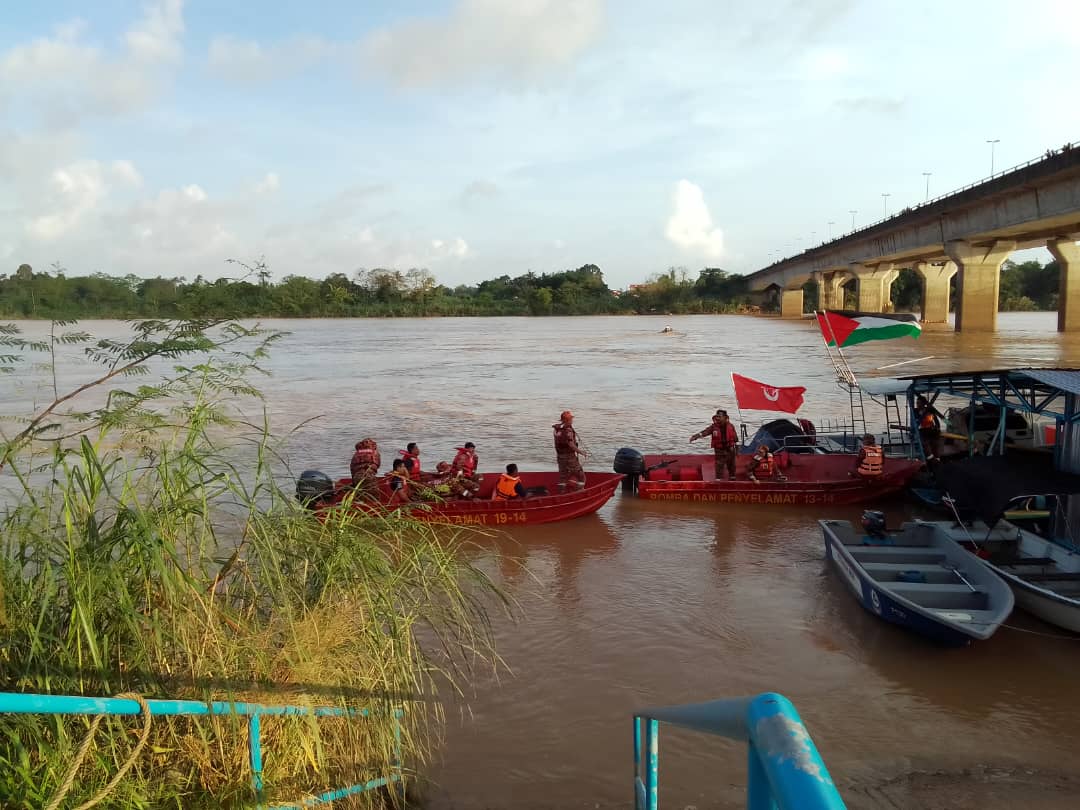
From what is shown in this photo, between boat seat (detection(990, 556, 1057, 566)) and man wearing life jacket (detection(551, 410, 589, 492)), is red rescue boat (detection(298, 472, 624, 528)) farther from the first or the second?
boat seat (detection(990, 556, 1057, 566))

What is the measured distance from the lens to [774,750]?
1275 millimetres

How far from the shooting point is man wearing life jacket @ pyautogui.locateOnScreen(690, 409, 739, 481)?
46.0 ft

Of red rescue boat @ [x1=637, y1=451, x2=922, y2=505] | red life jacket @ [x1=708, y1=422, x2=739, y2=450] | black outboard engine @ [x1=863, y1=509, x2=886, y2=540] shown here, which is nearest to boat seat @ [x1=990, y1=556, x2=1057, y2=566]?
black outboard engine @ [x1=863, y1=509, x2=886, y2=540]

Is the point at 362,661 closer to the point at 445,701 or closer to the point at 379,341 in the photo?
the point at 445,701

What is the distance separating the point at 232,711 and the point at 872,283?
69557 mm

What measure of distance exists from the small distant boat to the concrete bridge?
26.6m

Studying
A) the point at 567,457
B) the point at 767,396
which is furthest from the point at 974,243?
the point at 567,457

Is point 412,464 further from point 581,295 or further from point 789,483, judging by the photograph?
point 581,295

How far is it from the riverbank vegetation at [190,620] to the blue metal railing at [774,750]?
7.77ft

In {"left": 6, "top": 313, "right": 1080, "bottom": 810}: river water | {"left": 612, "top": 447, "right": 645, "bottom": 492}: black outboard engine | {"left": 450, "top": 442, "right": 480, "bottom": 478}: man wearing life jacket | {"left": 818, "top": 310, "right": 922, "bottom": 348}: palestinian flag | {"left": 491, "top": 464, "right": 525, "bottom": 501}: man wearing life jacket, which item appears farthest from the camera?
{"left": 818, "top": 310, "right": 922, "bottom": 348}: palestinian flag

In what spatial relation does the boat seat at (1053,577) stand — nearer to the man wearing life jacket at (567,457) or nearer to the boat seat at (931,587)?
the boat seat at (931,587)

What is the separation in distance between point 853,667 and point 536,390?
2512 centimetres

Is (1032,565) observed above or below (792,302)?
below

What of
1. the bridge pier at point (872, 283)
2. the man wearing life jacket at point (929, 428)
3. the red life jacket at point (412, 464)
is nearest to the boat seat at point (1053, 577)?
the man wearing life jacket at point (929, 428)
